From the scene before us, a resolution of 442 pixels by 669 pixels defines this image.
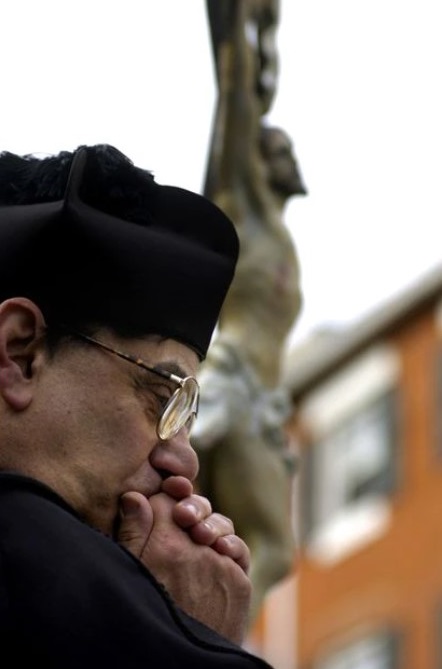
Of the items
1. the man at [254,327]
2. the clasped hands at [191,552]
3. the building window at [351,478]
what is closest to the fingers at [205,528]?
the clasped hands at [191,552]

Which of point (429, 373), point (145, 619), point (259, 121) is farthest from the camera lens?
point (429, 373)

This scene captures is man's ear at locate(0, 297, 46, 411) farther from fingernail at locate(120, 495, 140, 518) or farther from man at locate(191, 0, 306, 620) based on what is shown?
man at locate(191, 0, 306, 620)

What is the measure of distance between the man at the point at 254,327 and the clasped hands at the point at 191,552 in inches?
139

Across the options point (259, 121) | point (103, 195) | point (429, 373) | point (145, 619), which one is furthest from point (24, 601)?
point (429, 373)

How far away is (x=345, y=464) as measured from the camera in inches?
882

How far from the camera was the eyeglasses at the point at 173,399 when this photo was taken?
8.48ft

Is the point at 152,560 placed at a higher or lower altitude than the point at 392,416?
higher

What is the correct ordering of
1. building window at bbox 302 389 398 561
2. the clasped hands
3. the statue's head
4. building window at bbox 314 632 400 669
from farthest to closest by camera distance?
building window at bbox 302 389 398 561 → building window at bbox 314 632 400 669 → the statue's head → the clasped hands

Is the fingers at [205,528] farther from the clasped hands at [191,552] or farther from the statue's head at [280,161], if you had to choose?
the statue's head at [280,161]

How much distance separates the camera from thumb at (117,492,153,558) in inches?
101

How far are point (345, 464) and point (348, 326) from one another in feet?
4.60

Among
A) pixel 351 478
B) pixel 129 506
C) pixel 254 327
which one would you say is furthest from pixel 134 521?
pixel 351 478

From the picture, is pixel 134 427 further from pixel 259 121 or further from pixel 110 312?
pixel 259 121

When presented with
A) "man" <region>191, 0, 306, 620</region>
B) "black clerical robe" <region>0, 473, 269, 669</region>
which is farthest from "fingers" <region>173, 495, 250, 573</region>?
"man" <region>191, 0, 306, 620</region>
